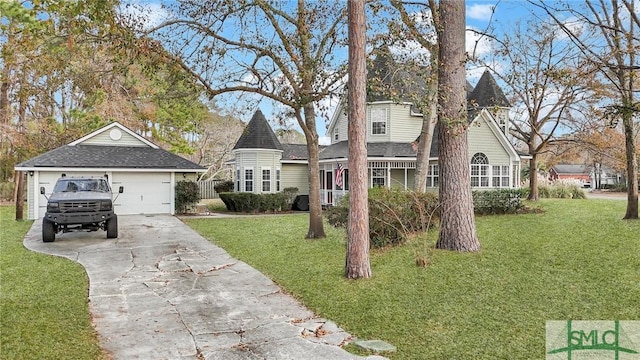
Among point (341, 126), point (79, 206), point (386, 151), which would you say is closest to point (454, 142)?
point (79, 206)

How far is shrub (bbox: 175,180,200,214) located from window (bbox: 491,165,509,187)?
14.2 m

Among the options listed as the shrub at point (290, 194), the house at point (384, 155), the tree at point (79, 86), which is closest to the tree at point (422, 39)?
the tree at point (79, 86)

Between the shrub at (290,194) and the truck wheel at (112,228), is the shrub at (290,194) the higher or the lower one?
the higher one

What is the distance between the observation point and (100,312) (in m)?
5.78

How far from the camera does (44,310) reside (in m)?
5.68

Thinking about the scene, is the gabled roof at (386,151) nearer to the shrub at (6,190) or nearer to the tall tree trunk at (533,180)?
the tall tree trunk at (533,180)

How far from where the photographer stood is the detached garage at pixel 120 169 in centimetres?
1778

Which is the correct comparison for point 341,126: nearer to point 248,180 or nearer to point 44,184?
point 248,180

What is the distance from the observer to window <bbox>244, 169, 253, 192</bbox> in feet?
74.6

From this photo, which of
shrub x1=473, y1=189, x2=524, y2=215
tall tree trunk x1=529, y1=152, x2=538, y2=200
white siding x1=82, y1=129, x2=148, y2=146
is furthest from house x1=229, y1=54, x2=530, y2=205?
white siding x1=82, y1=129, x2=148, y2=146

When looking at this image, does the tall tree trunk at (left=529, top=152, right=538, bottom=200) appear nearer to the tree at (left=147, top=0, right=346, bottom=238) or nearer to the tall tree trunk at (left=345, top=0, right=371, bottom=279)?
the tree at (left=147, top=0, right=346, bottom=238)

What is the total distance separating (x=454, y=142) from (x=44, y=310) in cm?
741

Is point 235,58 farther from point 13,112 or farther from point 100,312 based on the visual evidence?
point 13,112

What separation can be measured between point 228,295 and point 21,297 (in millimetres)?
2966
